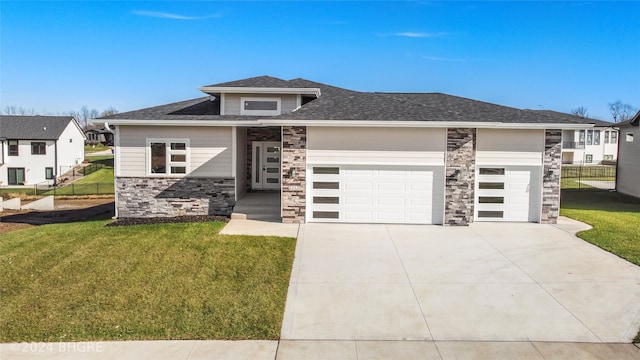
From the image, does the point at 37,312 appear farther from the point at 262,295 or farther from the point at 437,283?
the point at 437,283

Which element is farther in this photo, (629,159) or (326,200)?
(629,159)

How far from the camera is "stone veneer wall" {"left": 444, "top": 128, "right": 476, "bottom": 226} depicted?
515 inches

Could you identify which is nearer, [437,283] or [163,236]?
[437,283]

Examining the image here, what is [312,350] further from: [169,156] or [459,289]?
[169,156]

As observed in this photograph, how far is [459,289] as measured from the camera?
7941mm

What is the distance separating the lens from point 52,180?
133 ft

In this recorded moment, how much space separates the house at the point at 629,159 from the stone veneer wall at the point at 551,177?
11344mm

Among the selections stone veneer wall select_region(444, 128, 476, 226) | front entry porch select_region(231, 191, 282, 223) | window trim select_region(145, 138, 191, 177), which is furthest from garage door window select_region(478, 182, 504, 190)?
window trim select_region(145, 138, 191, 177)

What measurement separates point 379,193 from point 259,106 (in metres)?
5.75

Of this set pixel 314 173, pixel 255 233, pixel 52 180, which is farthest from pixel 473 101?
pixel 52 180

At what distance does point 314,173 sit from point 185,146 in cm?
472

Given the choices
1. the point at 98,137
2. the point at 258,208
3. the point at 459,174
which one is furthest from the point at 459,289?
the point at 98,137

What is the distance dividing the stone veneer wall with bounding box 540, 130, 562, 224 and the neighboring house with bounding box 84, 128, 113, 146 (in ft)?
244

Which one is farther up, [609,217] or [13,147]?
[13,147]
